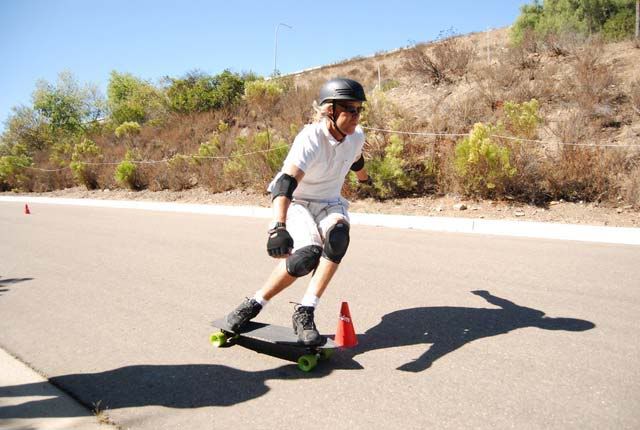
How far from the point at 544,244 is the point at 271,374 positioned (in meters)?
5.20

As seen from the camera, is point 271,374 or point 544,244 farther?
point 544,244

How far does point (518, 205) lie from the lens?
31.6ft

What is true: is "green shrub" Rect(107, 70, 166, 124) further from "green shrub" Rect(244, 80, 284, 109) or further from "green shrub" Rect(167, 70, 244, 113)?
"green shrub" Rect(244, 80, 284, 109)

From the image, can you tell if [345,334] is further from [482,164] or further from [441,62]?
[441,62]

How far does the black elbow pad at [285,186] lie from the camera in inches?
137

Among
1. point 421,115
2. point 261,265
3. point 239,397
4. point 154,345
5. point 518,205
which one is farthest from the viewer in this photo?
point 421,115

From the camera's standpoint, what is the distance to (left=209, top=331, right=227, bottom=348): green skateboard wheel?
12.7 ft

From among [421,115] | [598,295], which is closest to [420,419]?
[598,295]

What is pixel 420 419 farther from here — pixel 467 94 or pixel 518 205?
pixel 467 94

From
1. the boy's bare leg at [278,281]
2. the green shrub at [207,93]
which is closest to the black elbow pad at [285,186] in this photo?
the boy's bare leg at [278,281]

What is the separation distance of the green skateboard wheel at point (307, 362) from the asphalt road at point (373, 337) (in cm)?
8

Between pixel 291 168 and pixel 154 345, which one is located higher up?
pixel 291 168

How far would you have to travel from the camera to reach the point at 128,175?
19.5 meters

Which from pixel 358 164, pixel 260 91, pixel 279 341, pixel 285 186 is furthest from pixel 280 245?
pixel 260 91
